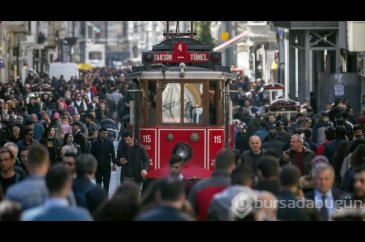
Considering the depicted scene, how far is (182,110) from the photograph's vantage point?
23.2 metres

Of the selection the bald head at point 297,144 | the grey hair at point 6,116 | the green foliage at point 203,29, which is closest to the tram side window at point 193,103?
the bald head at point 297,144

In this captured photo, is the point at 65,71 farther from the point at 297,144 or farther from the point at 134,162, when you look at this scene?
the point at 297,144

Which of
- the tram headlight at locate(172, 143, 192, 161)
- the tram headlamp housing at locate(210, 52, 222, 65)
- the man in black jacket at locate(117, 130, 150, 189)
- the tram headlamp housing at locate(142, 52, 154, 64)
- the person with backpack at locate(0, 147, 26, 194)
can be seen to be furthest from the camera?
the tram headlamp housing at locate(210, 52, 222, 65)

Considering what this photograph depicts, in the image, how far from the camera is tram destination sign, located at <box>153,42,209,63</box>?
940 inches

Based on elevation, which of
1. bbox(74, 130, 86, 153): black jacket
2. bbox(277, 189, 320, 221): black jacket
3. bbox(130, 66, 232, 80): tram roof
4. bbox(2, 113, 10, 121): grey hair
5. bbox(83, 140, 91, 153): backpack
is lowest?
bbox(277, 189, 320, 221): black jacket

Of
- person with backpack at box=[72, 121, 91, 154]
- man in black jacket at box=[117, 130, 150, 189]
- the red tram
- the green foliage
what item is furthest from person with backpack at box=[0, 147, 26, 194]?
the green foliage

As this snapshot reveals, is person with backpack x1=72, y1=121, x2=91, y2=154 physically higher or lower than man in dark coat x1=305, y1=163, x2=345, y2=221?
higher

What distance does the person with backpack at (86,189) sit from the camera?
13633 mm

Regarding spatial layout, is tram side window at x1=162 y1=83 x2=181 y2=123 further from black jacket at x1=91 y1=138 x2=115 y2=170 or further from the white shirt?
the white shirt

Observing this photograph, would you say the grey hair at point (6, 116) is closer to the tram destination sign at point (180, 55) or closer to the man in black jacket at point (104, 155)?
the man in black jacket at point (104, 155)

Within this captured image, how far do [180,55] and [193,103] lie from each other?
1.05 metres

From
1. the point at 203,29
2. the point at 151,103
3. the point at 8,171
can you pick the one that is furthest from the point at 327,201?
the point at 203,29
